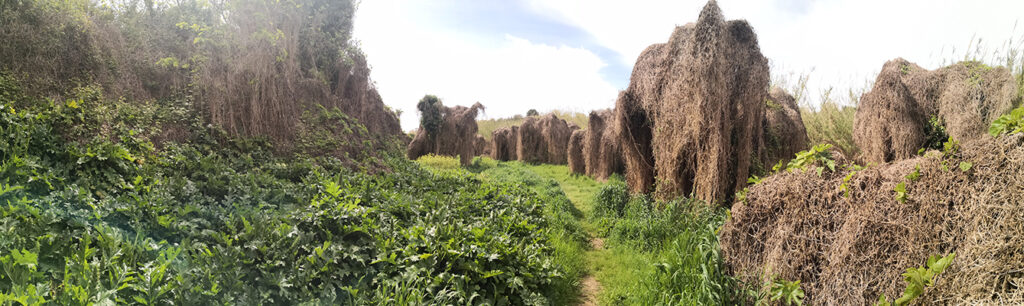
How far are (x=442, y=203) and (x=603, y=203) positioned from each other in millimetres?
4014

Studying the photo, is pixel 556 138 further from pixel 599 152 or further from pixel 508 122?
pixel 508 122

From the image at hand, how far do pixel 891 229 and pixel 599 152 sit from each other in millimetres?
13330

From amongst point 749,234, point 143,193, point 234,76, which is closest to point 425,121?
point 234,76

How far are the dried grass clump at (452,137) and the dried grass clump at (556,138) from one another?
15.2 ft

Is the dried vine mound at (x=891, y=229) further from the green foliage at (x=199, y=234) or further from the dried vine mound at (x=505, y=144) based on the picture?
the dried vine mound at (x=505, y=144)

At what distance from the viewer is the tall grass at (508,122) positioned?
3456cm

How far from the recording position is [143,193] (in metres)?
4.31

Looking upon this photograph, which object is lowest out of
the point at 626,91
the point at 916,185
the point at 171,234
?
the point at 171,234

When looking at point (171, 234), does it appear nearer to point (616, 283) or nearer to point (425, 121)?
point (616, 283)

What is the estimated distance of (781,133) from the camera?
8.51 meters

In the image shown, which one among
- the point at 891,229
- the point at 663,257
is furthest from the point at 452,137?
the point at 891,229

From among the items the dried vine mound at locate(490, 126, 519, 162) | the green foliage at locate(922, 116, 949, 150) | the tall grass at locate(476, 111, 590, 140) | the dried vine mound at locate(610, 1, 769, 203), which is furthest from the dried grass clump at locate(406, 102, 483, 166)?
the green foliage at locate(922, 116, 949, 150)

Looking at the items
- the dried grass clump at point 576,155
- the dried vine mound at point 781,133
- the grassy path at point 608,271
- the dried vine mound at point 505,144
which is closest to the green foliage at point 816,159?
the grassy path at point 608,271

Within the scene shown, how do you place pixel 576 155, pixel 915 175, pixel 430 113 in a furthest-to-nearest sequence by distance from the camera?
pixel 430 113, pixel 576 155, pixel 915 175
